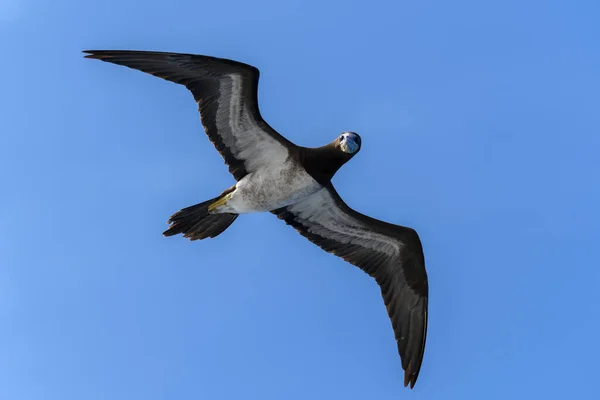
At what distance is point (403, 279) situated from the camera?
16188mm

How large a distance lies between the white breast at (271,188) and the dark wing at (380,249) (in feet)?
2.69

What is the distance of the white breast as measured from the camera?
15.0 meters

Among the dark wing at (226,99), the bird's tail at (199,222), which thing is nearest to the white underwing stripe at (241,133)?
the dark wing at (226,99)

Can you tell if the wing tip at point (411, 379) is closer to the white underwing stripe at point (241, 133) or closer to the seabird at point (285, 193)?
the seabird at point (285, 193)

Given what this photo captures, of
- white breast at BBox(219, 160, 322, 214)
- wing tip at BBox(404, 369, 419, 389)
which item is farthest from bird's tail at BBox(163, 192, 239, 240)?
wing tip at BBox(404, 369, 419, 389)

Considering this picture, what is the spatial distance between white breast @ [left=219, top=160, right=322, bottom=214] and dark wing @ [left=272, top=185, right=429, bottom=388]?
82cm

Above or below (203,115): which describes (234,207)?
below

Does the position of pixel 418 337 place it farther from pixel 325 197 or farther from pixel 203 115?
pixel 203 115

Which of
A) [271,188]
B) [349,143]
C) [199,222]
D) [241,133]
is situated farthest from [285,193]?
[199,222]

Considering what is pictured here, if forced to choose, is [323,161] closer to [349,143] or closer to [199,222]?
[349,143]

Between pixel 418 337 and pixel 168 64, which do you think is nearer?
pixel 168 64

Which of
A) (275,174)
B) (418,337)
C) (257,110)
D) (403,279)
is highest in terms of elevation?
(257,110)

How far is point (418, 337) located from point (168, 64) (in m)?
6.53

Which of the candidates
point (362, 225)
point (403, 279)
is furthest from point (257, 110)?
point (403, 279)
